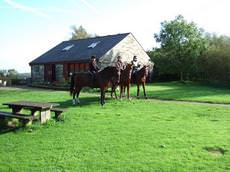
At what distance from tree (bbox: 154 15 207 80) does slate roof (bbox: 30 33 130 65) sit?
9728mm

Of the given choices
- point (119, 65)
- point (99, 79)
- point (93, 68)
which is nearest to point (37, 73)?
point (93, 68)

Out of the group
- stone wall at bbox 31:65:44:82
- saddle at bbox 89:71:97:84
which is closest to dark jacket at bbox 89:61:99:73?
saddle at bbox 89:71:97:84

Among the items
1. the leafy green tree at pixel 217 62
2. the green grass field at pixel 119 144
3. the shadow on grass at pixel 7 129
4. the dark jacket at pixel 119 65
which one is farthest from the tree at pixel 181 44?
the shadow on grass at pixel 7 129

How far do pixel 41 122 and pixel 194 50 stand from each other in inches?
1449

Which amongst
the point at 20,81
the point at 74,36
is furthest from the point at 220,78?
the point at 74,36

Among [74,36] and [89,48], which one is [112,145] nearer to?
[89,48]

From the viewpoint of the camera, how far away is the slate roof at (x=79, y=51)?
38.0 metres

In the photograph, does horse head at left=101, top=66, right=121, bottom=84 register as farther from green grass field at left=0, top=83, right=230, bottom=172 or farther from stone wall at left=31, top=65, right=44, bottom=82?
stone wall at left=31, top=65, right=44, bottom=82

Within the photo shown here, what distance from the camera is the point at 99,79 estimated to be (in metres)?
18.4

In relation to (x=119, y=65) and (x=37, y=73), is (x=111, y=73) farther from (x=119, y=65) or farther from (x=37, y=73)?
(x=37, y=73)

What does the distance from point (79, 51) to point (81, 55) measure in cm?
226

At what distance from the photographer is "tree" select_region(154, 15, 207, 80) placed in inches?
1809

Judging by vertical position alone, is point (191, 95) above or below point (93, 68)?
below

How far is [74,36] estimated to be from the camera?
266ft
